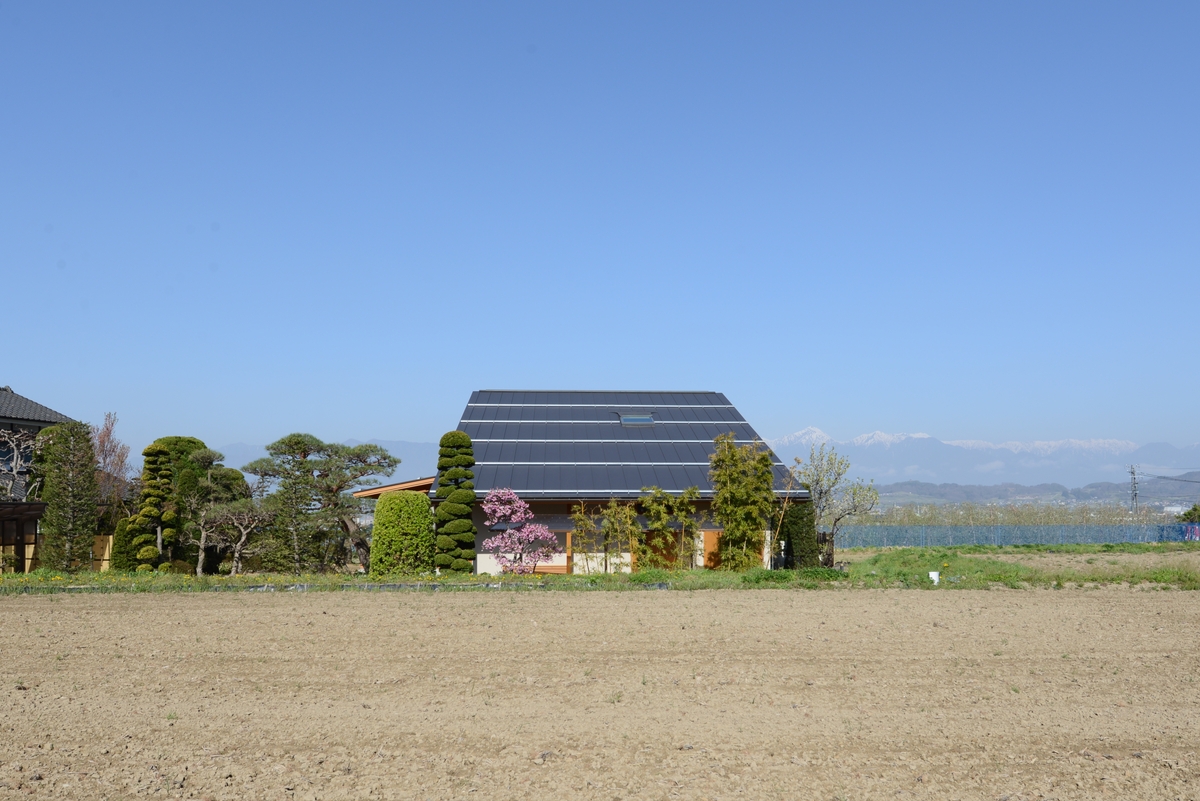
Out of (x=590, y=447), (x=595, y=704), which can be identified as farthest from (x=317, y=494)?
(x=595, y=704)

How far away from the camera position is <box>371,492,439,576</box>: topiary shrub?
2069 cm

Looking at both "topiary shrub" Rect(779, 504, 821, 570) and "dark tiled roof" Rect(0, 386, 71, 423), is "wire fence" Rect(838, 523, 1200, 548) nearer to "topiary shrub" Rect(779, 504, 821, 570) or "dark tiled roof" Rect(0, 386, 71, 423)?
"topiary shrub" Rect(779, 504, 821, 570)

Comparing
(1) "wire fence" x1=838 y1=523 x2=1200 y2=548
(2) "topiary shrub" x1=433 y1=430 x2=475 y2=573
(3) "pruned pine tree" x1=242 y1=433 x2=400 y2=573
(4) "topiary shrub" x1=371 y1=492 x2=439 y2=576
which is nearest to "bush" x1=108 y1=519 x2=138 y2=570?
(3) "pruned pine tree" x1=242 y1=433 x2=400 y2=573

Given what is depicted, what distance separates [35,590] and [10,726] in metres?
10.8

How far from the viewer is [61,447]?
73.0ft

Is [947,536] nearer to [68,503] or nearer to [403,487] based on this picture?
[403,487]

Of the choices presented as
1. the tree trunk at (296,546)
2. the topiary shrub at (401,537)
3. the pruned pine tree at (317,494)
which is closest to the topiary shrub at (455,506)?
the topiary shrub at (401,537)

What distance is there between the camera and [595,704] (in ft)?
30.0

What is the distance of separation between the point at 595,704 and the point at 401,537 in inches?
492

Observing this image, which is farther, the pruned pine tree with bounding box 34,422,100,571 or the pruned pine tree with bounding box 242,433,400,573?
the pruned pine tree with bounding box 242,433,400,573

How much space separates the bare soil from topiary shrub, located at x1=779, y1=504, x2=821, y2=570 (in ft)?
25.7

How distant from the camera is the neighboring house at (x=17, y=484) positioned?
22906mm

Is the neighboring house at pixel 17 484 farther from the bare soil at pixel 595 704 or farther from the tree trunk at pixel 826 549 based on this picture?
the tree trunk at pixel 826 549

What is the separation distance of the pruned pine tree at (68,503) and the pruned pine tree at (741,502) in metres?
15.8
